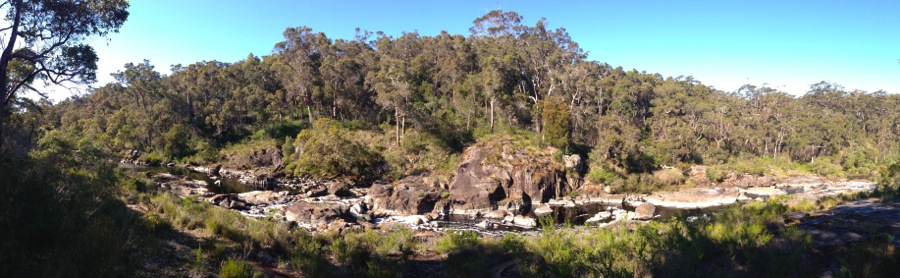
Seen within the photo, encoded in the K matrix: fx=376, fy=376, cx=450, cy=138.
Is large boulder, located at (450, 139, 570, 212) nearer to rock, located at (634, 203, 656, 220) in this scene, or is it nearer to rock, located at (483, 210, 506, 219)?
rock, located at (483, 210, 506, 219)

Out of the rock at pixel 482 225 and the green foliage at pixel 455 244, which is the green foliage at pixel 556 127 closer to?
the rock at pixel 482 225

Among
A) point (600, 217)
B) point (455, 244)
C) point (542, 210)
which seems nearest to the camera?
point (455, 244)

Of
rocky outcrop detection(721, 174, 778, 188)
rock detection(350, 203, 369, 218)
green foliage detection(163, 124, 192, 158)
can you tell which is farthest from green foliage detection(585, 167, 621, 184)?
green foliage detection(163, 124, 192, 158)

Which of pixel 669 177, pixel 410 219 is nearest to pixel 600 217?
pixel 410 219

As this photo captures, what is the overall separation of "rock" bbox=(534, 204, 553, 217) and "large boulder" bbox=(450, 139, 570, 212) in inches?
58.3

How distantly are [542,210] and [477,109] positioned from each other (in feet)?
67.6

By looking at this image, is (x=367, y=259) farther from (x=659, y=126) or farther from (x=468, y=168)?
(x=659, y=126)

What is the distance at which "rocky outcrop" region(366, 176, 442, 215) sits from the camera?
85.9ft

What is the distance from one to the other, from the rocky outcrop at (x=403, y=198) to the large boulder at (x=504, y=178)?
1.78 m

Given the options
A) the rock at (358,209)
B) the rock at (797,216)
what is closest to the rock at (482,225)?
the rock at (358,209)

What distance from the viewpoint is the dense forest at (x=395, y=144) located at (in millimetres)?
6996

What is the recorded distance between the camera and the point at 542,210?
27109 mm

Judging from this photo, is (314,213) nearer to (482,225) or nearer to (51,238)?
(482,225)

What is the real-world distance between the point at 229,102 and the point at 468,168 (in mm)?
37608
